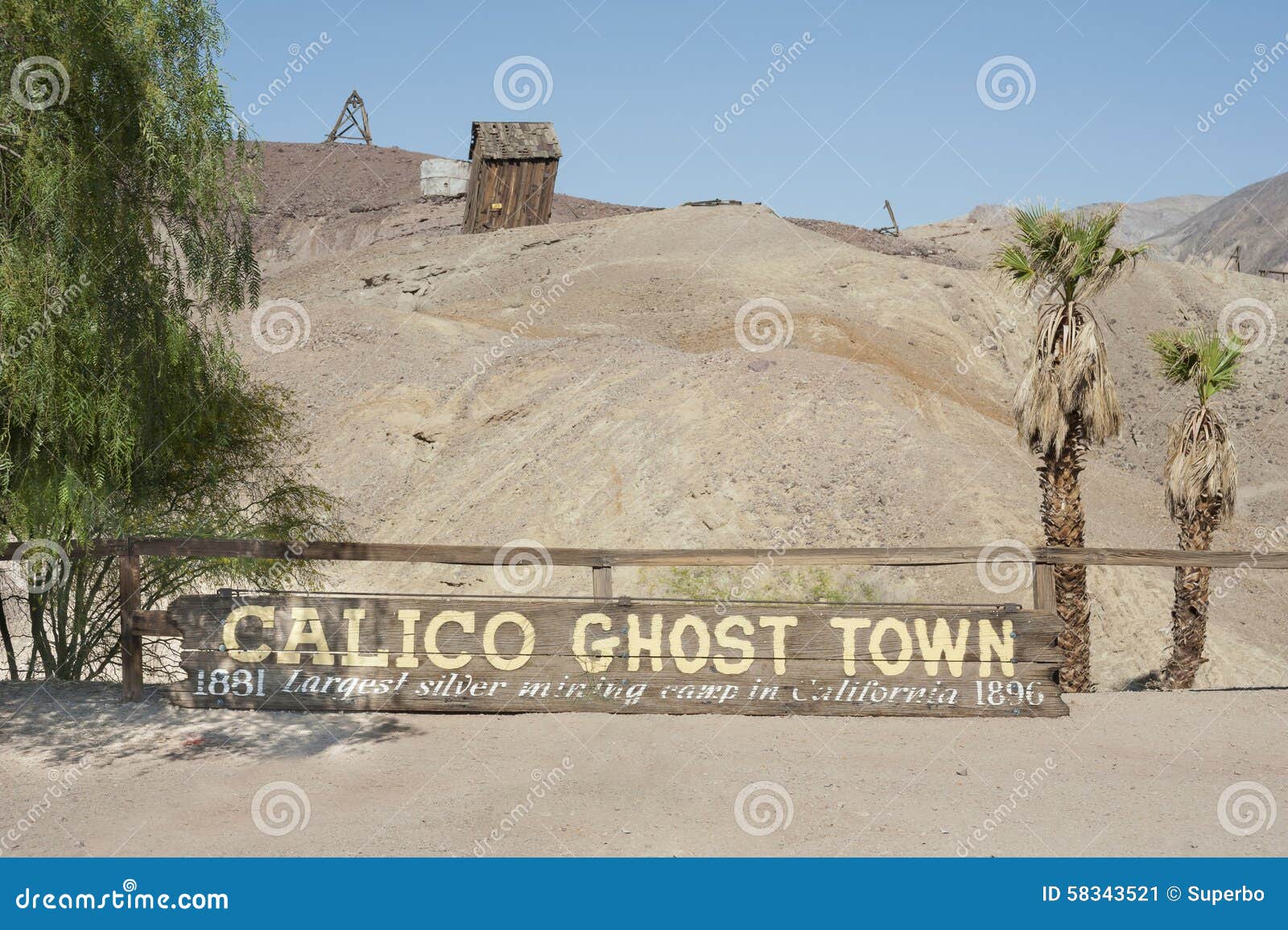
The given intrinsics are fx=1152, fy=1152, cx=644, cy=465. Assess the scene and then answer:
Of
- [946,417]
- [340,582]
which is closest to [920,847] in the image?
[340,582]

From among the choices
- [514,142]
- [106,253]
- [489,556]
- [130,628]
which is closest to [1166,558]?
[489,556]

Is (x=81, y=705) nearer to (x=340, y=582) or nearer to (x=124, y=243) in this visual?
(x=124, y=243)

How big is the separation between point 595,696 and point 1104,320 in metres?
44.7

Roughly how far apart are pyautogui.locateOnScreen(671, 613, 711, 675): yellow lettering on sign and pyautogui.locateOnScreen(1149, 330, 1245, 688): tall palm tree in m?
8.81

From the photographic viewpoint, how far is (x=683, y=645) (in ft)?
33.6

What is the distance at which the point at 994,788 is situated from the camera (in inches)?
336

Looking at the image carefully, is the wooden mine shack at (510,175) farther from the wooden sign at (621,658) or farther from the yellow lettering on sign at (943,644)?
the yellow lettering on sign at (943,644)

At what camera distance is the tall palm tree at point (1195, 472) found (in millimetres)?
15469

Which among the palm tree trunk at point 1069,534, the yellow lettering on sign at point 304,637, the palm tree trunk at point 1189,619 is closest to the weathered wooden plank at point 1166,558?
the palm tree trunk at point 1069,534

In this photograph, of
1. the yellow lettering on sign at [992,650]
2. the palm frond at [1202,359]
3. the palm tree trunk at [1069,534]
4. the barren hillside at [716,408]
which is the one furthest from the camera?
the barren hillside at [716,408]

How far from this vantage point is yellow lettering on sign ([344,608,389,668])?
10.3 metres

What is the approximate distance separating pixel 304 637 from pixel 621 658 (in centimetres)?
287

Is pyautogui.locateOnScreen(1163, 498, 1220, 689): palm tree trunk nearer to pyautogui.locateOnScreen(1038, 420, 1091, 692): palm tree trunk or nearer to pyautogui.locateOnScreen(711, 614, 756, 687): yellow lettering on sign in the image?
pyautogui.locateOnScreen(1038, 420, 1091, 692): palm tree trunk

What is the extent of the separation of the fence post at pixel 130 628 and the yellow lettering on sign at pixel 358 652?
6.34 ft
